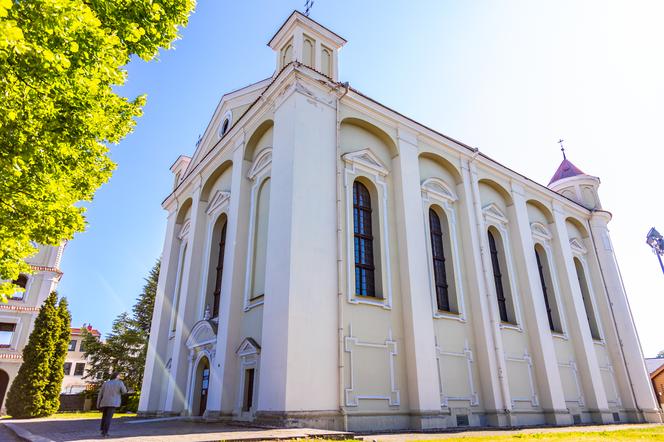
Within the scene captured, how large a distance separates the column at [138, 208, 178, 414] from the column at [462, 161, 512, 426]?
39.0 ft

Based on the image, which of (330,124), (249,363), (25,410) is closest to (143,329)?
(25,410)

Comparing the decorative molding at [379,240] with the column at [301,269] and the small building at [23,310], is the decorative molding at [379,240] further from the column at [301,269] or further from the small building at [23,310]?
the small building at [23,310]

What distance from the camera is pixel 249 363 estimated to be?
1144cm

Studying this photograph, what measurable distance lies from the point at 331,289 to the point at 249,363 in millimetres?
3165

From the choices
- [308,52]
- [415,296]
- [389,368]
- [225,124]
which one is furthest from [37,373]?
[308,52]

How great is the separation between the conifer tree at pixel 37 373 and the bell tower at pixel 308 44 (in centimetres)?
1920

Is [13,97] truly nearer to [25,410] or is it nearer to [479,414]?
[479,414]

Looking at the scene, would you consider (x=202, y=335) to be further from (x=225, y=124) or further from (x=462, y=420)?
(x=225, y=124)

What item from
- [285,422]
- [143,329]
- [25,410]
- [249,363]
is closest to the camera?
[285,422]

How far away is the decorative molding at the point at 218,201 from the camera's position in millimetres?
16078

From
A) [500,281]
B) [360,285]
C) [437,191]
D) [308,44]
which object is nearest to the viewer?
[360,285]

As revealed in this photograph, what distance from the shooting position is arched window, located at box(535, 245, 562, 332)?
18156 millimetres

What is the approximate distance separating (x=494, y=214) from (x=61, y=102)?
15744 mm

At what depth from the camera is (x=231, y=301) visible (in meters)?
12.7
